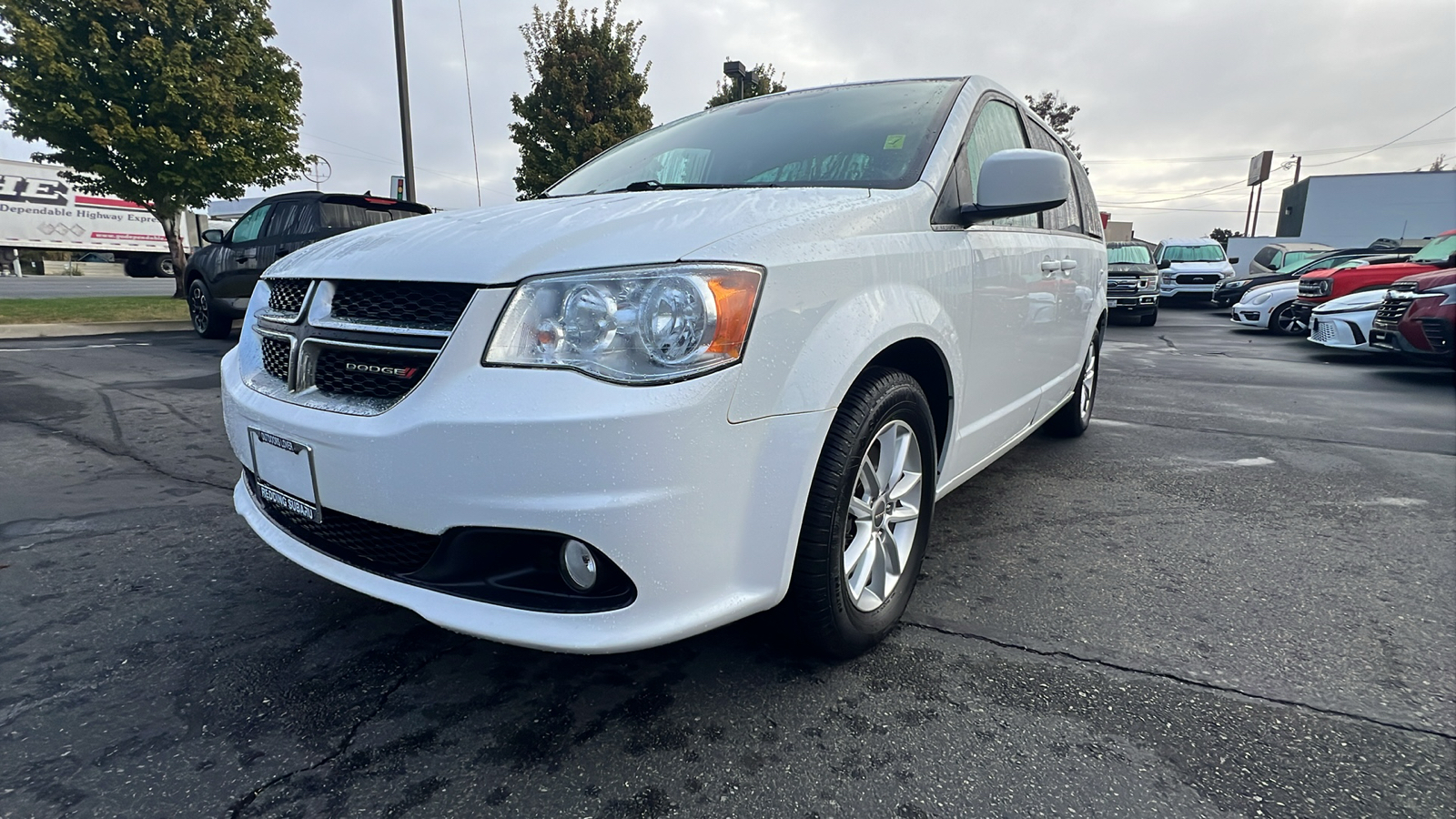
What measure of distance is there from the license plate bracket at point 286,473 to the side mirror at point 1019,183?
1920 millimetres

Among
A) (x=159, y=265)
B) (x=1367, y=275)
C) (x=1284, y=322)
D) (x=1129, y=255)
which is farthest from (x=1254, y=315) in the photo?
(x=159, y=265)

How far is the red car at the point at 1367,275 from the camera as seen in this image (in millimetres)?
9578

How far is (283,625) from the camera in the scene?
6.90ft

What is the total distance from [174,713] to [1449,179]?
47.8 metres

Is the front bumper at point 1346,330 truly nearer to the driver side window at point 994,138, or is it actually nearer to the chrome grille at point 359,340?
the driver side window at point 994,138

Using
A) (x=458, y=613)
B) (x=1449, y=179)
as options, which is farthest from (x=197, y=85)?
(x=1449, y=179)

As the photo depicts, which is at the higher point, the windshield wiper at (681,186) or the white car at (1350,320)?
the windshield wiper at (681,186)

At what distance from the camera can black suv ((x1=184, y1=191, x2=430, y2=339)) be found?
8859 mm

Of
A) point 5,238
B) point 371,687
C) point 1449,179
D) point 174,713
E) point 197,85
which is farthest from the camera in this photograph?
point 1449,179

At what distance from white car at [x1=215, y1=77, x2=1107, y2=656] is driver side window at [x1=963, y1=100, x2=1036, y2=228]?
32 cm

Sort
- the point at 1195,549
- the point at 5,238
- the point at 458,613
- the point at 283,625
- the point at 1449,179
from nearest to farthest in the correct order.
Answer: the point at 458,613 → the point at 283,625 → the point at 1195,549 → the point at 5,238 → the point at 1449,179

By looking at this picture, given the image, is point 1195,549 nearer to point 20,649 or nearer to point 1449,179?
point 20,649

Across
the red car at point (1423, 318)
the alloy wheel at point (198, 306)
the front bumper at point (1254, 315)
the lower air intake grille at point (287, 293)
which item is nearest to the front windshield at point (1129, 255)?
the front bumper at point (1254, 315)

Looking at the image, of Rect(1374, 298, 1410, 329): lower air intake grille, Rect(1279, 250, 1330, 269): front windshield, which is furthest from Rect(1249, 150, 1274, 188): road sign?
Rect(1374, 298, 1410, 329): lower air intake grille
